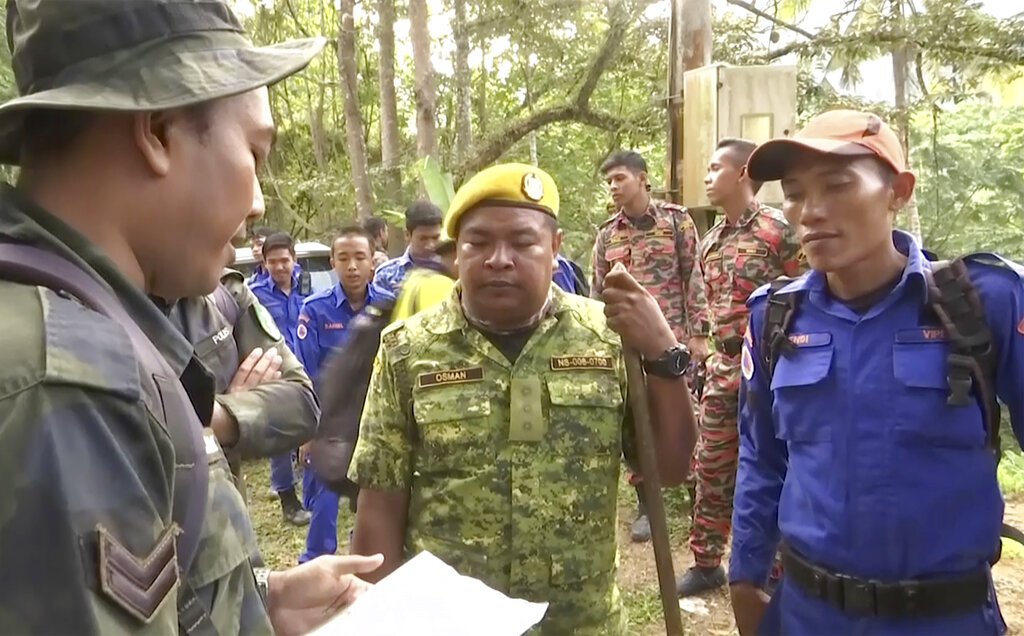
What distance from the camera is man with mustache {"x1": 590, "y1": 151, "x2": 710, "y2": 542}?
5.73m

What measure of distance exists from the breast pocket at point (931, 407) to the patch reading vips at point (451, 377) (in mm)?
1099

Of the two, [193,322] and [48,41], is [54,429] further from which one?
[193,322]

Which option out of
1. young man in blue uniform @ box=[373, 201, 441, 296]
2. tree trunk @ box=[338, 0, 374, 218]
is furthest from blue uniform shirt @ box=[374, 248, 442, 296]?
tree trunk @ box=[338, 0, 374, 218]

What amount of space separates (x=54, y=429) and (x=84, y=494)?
2.6 inches

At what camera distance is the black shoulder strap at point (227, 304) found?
2764mm

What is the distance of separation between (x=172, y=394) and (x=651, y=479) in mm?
1514

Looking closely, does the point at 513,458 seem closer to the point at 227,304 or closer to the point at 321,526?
the point at 227,304

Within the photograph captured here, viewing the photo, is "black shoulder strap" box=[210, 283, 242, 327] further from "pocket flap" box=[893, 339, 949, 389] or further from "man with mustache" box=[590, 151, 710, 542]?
"man with mustache" box=[590, 151, 710, 542]

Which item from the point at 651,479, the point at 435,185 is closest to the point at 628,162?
Answer: the point at 435,185

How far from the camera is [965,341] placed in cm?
196

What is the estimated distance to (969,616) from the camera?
1.97 m

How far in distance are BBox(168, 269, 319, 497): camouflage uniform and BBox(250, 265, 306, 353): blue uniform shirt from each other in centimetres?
412

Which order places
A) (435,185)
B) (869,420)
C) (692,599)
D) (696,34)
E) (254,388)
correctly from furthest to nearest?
1. (435,185)
2. (696,34)
3. (692,599)
4. (254,388)
5. (869,420)

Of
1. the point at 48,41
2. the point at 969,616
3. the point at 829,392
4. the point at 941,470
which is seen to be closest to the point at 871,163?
the point at 829,392
